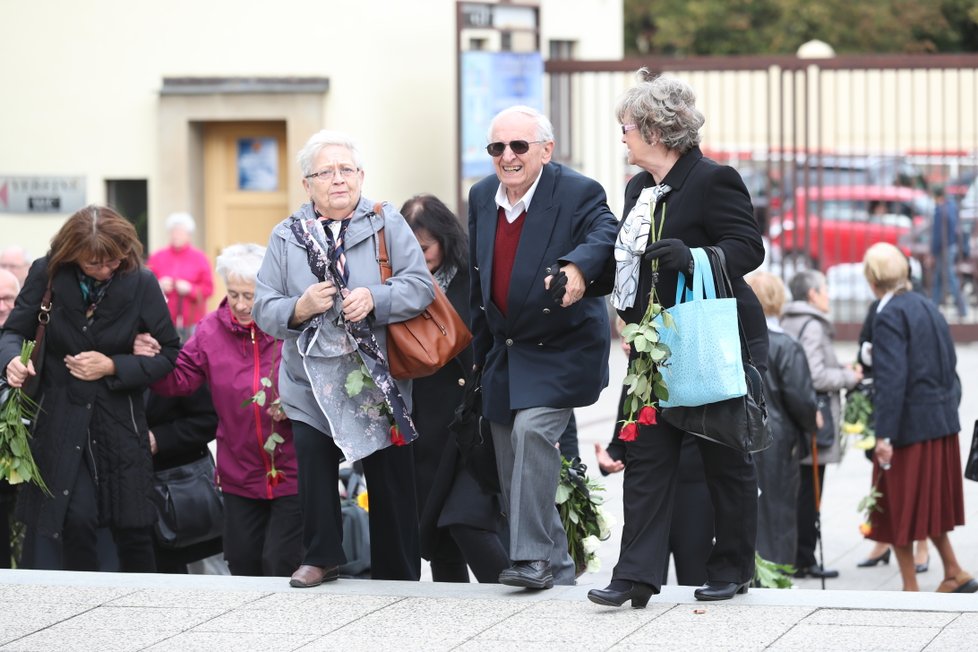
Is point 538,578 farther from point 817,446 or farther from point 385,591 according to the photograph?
point 817,446

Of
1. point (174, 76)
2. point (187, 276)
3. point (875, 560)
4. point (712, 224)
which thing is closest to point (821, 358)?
point (875, 560)

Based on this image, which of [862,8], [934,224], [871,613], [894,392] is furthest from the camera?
[862,8]


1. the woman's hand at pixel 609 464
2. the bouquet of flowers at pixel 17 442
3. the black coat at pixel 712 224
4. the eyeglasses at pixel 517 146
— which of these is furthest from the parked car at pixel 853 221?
the black coat at pixel 712 224

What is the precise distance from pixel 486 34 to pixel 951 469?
→ 1045cm

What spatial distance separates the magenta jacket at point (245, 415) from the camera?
7109 mm

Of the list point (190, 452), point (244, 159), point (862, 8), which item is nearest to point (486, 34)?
point (244, 159)

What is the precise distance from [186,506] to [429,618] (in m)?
1.87

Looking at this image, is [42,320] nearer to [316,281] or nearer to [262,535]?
[262,535]

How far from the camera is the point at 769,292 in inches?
334

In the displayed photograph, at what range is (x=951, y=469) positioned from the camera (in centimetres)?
886

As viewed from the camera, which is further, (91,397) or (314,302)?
(91,397)

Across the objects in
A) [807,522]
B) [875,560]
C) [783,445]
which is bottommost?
[875,560]

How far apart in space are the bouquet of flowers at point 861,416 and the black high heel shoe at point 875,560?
0.72 m

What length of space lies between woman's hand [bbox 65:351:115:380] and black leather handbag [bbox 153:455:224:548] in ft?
1.80
